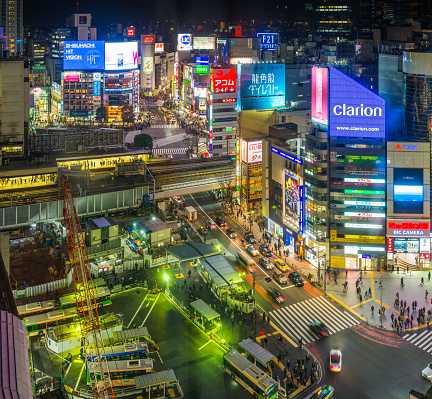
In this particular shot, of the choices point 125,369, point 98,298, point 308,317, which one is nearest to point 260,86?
point 308,317

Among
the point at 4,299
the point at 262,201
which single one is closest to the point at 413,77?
the point at 262,201

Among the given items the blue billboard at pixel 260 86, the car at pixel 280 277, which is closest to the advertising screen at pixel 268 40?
the blue billboard at pixel 260 86

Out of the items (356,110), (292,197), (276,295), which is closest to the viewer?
(276,295)

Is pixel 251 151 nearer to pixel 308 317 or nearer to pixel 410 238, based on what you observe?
pixel 410 238

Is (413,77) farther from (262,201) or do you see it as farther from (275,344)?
(275,344)

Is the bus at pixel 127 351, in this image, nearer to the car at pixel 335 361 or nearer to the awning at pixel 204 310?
the awning at pixel 204 310
